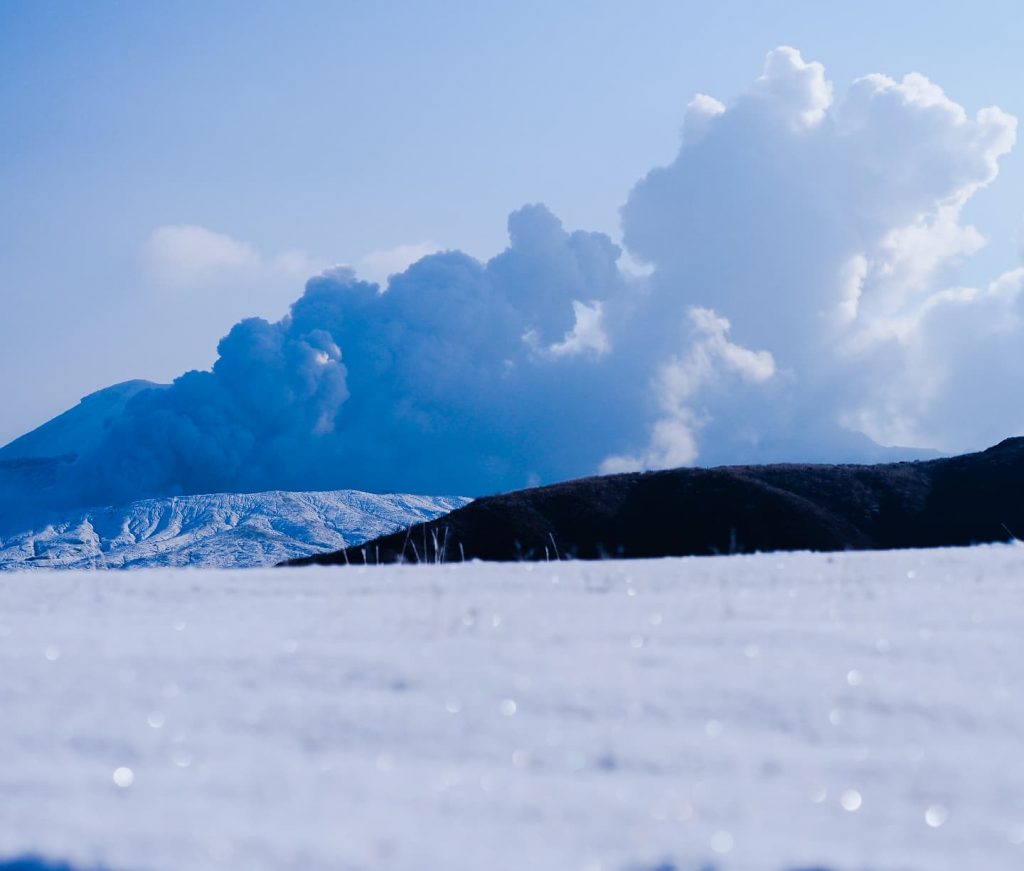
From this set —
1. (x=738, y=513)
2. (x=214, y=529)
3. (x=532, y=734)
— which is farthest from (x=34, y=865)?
(x=214, y=529)

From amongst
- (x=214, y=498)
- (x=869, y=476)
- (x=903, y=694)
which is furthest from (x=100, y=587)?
(x=214, y=498)

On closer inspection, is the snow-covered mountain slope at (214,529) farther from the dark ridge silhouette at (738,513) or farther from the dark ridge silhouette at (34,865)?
the dark ridge silhouette at (34,865)

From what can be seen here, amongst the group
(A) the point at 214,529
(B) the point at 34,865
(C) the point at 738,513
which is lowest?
(B) the point at 34,865

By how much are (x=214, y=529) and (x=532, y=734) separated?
3987 centimetres

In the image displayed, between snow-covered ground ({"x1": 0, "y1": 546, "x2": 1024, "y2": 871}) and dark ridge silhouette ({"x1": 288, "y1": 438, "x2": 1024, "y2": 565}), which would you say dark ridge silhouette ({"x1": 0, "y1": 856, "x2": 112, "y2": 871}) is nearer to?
snow-covered ground ({"x1": 0, "y1": 546, "x2": 1024, "y2": 871})

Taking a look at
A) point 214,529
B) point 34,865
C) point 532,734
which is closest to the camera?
point 34,865

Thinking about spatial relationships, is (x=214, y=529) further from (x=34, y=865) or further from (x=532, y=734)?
(x=34, y=865)

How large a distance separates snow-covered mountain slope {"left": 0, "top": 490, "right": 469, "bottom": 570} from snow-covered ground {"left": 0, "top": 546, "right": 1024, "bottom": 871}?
31.0 meters

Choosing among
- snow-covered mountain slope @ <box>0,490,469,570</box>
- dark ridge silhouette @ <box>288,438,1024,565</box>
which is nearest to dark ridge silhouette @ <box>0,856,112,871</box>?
dark ridge silhouette @ <box>288,438,1024,565</box>

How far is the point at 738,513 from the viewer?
1600 cm

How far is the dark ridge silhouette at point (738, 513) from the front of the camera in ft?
49.8

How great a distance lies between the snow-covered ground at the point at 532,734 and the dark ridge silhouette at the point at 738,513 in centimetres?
1115

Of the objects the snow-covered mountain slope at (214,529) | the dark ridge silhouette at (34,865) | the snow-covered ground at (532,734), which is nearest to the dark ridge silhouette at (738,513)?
the snow-covered ground at (532,734)

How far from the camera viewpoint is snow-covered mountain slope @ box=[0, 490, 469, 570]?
3575 centimetres
